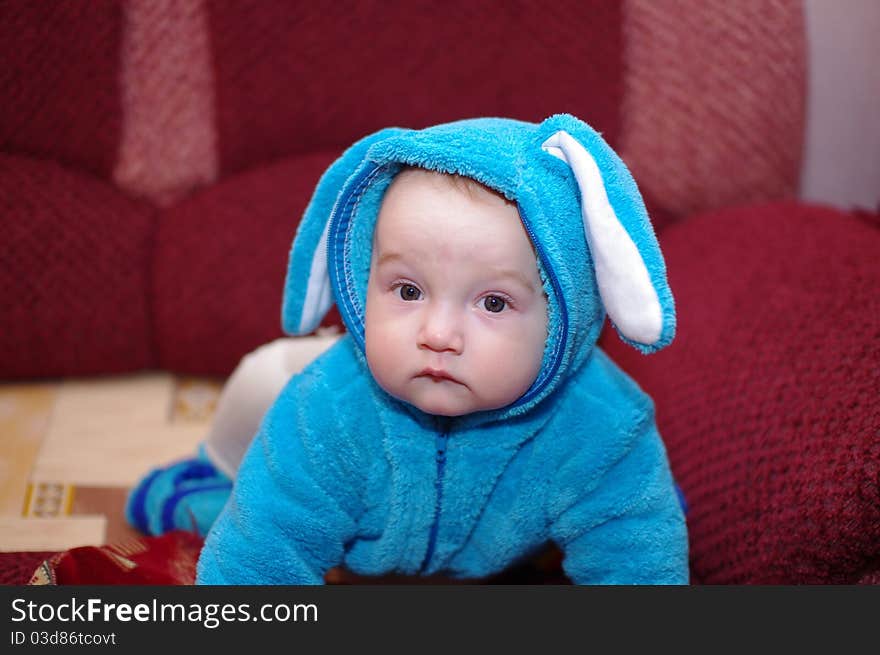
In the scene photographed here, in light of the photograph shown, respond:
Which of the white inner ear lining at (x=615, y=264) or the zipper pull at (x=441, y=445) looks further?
the zipper pull at (x=441, y=445)

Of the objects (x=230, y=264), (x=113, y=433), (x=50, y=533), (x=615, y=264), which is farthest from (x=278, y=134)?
(x=615, y=264)

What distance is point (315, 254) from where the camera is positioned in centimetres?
84

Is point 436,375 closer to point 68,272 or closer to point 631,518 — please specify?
point 631,518

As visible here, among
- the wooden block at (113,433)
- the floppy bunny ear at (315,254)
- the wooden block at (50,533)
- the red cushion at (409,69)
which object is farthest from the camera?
the red cushion at (409,69)

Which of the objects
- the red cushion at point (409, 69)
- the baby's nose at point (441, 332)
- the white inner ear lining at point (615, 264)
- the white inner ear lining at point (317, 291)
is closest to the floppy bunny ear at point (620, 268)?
the white inner ear lining at point (615, 264)

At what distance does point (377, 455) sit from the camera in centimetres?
84

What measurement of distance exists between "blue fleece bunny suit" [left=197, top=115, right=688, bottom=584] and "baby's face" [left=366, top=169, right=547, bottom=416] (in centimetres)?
5

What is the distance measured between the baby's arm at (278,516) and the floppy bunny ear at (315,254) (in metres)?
0.09

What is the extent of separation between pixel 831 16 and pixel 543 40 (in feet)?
1.40

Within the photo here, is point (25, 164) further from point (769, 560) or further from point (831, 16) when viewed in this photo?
point (831, 16)

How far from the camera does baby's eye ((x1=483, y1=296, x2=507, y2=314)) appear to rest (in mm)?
747

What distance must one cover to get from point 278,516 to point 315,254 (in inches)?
9.2

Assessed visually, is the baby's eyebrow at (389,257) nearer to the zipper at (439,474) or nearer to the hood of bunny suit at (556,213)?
the hood of bunny suit at (556,213)

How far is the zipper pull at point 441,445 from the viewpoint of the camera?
0.84 metres
